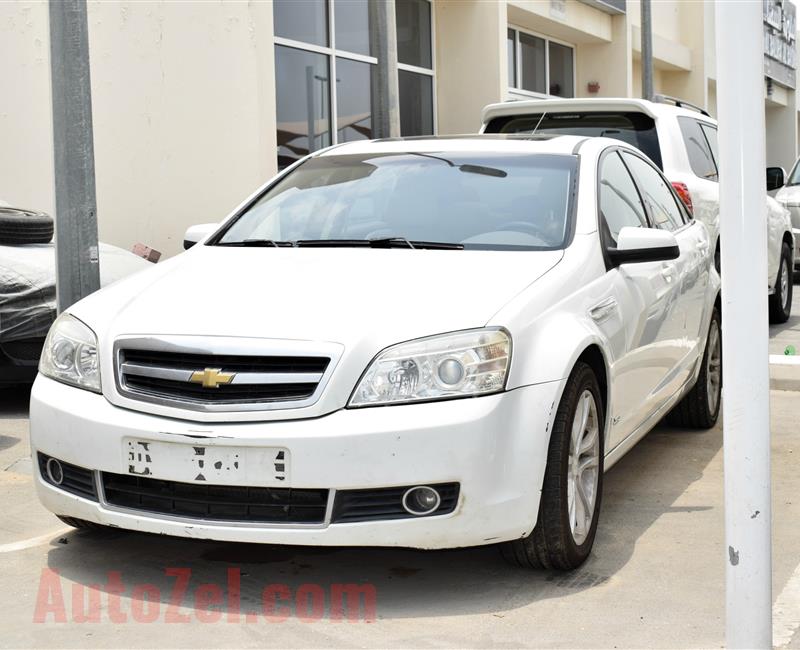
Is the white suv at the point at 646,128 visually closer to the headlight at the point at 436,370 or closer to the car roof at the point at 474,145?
the car roof at the point at 474,145

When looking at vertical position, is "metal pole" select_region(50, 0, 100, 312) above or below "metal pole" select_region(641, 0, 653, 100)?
below

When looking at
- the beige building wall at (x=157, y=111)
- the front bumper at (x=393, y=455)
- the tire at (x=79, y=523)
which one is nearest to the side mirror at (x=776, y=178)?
the beige building wall at (x=157, y=111)

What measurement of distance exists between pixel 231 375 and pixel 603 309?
4.73ft

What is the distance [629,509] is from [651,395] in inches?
19.7

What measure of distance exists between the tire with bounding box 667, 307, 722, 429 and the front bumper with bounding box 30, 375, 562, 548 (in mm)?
2626

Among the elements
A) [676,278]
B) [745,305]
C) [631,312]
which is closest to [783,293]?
[676,278]

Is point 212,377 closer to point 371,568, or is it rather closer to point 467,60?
point 371,568

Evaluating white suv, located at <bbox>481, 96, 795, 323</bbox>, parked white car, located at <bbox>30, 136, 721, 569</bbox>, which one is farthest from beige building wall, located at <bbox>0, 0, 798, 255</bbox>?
parked white car, located at <bbox>30, 136, 721, 569</bbox>

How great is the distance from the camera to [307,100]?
13.3 meters

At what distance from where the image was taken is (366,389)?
11.9ft

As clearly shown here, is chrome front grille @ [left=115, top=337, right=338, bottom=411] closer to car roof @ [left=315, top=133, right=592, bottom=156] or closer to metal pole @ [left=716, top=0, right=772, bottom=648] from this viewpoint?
metal pole @ [left=716, top=0, right=772, bottom=648]

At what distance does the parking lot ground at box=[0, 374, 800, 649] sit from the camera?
3512mm

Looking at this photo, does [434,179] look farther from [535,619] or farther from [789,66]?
[789,66]

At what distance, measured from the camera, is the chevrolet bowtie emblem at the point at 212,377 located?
12.1 feet
